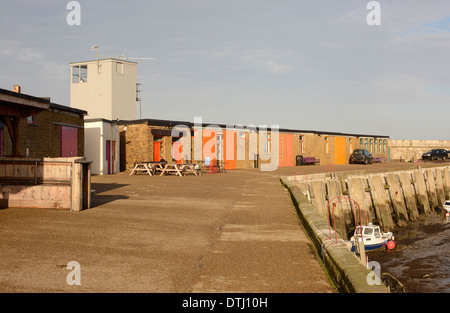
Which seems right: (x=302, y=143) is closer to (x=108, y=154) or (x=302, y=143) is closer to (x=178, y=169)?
(x=178, y=169)

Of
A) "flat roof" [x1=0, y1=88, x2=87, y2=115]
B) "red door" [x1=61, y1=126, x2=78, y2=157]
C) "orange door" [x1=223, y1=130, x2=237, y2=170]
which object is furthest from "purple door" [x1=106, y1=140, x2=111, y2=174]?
"flat roof" [x1=0, y1=88, x2=87, y2=115]

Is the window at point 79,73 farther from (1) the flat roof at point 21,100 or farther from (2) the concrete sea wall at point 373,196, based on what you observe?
(1) the flat roof at point 21,100

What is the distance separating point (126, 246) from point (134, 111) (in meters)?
40.1

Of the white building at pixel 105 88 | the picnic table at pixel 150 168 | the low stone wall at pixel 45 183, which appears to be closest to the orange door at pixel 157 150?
the picnic table at pixel 150 168

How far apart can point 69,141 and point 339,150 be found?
32608 mm

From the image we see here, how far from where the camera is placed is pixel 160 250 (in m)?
6.57

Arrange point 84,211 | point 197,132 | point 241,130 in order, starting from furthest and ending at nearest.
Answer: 1. point 241,130
2. point 197,132
3. point 84,211

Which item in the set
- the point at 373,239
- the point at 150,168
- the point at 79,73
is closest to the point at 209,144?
the point at 150,168

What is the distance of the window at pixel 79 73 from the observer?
143ft

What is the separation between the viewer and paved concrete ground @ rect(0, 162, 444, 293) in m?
4.87

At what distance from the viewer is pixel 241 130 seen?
34.5 meters

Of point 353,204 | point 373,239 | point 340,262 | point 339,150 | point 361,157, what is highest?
point 339,150
